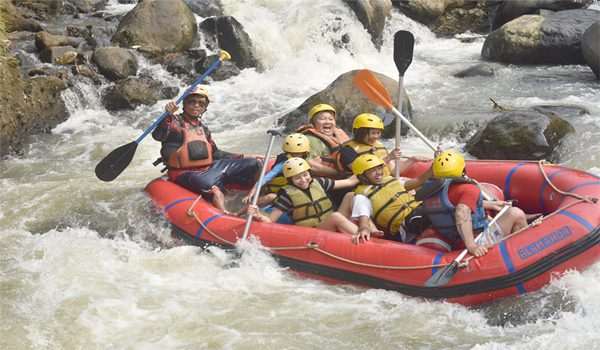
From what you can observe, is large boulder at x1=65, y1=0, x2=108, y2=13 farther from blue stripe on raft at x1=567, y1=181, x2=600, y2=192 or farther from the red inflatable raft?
blue stripe on raft at x1=567, y1=181, x2=600, y2=192

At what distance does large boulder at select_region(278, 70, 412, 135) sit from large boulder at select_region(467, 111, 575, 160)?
1.26 metres

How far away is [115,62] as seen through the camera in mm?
10672

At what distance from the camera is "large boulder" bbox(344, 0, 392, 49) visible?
44.5 ft

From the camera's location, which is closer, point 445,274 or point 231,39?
point 445,274

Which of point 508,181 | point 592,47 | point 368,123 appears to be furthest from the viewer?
point 592,47

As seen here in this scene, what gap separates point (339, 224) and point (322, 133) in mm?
1371

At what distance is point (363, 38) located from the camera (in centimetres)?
1356

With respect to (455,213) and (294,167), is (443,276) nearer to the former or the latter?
(455,213)

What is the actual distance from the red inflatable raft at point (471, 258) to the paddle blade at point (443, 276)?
28mm

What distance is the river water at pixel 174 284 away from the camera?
4.38 meters

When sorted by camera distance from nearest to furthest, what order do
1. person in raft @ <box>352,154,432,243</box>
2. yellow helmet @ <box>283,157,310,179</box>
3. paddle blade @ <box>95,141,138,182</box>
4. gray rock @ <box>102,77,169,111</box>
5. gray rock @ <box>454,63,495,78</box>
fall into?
person in raft @ <box>352,154,432,243</box>, yellow helmet @ <box>283,157,310,179</box>, paddle blade @ <box>95,141,138,182</box>, gray rock @ <box>102,77,169,111</box>, gray rock @ <box>454,63,495,78</box>

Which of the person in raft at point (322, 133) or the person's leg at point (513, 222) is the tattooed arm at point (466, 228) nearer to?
the person's leg at point (513, 222)

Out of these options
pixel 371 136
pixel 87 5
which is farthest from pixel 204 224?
pixel 87 5

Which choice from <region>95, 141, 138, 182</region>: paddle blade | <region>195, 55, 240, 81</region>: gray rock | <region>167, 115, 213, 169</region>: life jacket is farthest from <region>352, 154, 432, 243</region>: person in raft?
<region>195, 55, 240, 81</region>: gray rock
